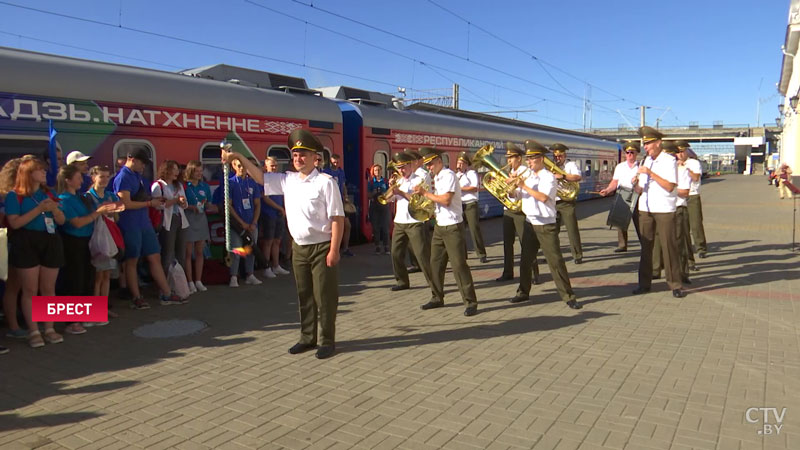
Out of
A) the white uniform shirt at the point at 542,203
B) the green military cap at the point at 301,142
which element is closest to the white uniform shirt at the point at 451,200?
the white uniform shirt at the point at 542,203

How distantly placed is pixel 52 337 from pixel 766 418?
20.4 ft

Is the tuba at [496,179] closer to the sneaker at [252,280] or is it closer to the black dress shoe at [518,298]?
the black dress shoe at [518,298]

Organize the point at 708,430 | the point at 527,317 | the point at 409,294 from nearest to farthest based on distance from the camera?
the point at 708,430 < the point at 527,317 < the point at 409,294

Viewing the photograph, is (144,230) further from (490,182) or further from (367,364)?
(490,182)

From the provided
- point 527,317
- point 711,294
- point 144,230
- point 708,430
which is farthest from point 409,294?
point 708,430

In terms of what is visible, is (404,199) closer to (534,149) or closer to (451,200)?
(451,200)

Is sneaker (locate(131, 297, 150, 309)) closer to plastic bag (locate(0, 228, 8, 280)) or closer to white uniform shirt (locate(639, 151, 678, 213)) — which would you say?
plastic bag (locate(0, 228, 8, 280))

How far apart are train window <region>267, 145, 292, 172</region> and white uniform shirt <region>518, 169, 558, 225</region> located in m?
4.41

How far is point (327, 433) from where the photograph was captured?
3.77 metres

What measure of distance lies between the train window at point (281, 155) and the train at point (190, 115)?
0.02 metres

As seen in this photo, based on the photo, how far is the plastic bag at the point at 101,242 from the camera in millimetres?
6270

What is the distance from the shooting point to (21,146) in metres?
6.33

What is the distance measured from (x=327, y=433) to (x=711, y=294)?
6063 mm

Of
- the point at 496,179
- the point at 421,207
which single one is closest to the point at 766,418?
the point at 421,207
